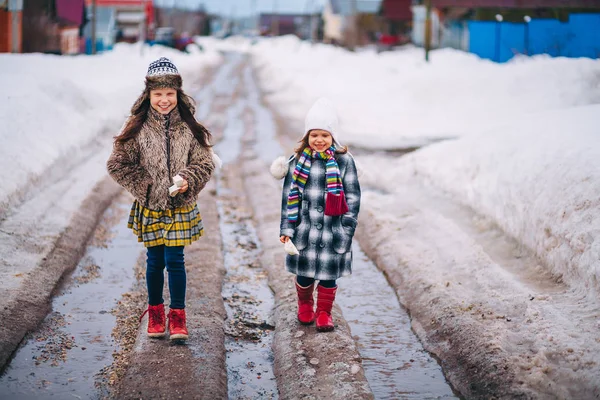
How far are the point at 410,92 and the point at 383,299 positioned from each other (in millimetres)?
14061

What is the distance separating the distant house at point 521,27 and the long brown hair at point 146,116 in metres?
20.5

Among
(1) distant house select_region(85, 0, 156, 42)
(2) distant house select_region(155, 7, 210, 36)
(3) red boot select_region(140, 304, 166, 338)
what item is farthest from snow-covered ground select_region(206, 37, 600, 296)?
(2) distant house select_region(155, 7, 210, 36)

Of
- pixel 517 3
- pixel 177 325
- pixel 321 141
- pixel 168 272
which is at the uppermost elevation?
pixel 517 3

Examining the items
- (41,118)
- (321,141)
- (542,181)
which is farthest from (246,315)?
(41,118)

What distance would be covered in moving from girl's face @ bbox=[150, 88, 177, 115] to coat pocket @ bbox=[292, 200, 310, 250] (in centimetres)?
108

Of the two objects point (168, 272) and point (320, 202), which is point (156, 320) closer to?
point (168, 272)

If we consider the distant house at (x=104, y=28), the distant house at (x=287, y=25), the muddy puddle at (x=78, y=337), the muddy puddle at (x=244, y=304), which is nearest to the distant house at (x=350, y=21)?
the distant house at (x=104, y=28)

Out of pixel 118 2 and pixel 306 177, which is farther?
pixel 118 2

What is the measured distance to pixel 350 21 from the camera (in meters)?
79.4

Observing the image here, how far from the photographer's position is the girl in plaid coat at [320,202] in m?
5.49

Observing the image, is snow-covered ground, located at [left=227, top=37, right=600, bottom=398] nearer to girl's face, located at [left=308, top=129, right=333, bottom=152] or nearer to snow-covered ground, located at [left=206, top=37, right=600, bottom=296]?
snow-covered ground, located at [left=206, top=37, right=600, bottom=296]

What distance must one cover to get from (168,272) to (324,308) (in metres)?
1.10

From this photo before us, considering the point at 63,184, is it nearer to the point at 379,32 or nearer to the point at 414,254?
the point at 414,254

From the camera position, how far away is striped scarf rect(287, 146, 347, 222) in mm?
5449
